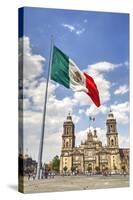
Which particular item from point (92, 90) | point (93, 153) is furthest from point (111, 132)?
point (92, 90)

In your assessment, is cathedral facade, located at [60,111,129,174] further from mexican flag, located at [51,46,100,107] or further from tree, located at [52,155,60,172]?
mexican flag, located at [51,46,100,107]

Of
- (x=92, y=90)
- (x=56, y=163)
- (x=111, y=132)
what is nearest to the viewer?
(x=56, y=163)

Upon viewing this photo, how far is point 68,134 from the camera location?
6.67m

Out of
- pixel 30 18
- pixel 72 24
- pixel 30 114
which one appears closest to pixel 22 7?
pixel 30 18

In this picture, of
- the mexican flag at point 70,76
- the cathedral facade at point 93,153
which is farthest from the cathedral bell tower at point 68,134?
the mexican flag at point 70,76

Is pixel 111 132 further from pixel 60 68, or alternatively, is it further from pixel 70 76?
pixel 60 68

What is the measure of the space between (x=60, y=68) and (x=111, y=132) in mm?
832

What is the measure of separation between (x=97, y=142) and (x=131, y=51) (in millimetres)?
981

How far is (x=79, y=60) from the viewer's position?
6.69 m

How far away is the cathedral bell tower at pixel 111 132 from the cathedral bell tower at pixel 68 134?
1.27ft

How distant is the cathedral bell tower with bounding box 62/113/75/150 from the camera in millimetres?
6648

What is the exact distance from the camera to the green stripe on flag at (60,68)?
6539 mm

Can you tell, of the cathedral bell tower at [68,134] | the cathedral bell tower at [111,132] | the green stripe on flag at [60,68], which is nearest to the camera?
the green stripe on flag at [60,68]

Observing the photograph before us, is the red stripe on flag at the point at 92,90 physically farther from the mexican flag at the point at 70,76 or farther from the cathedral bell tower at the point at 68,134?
the cathedral bell tower at the point at 68,134
